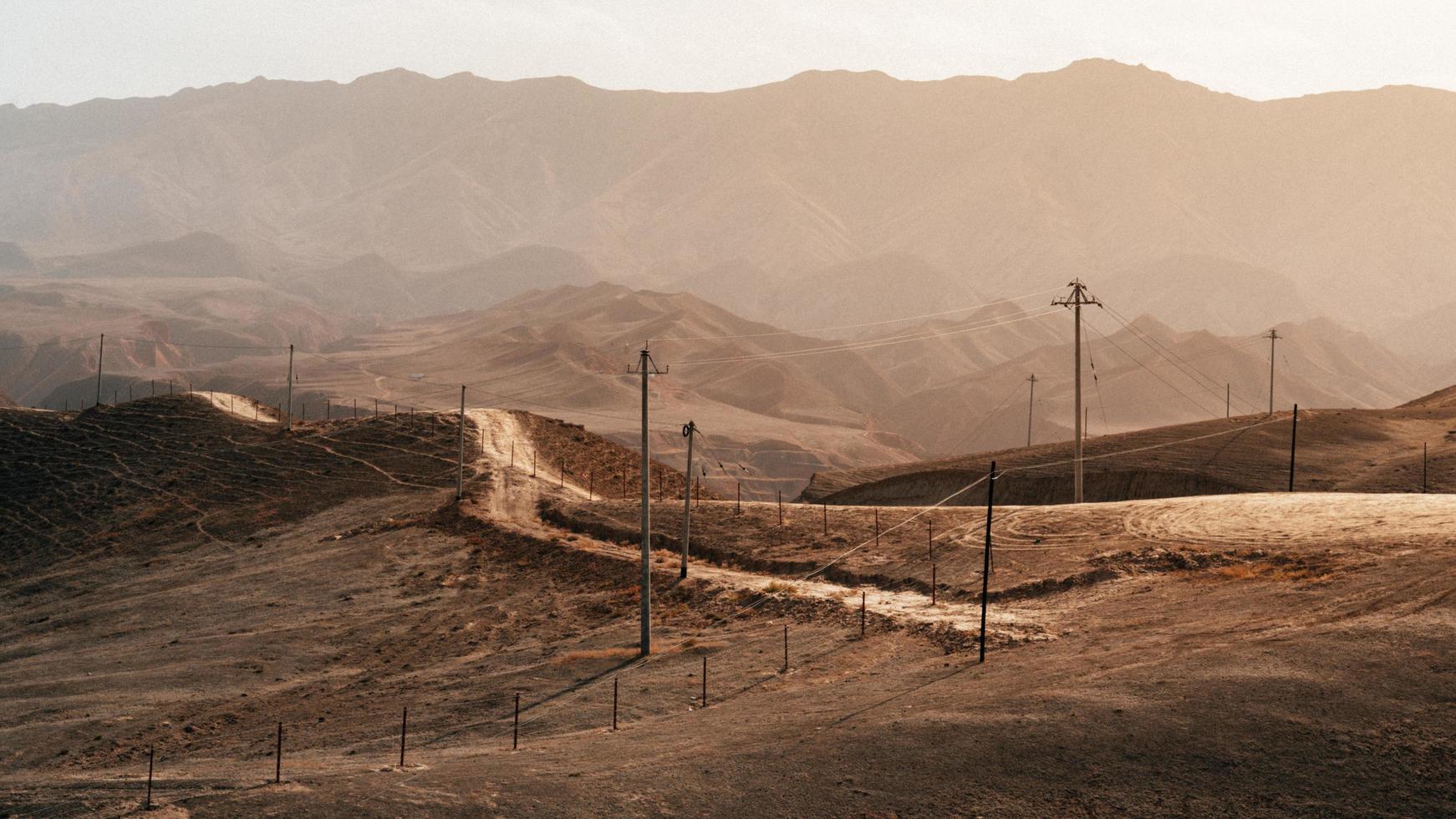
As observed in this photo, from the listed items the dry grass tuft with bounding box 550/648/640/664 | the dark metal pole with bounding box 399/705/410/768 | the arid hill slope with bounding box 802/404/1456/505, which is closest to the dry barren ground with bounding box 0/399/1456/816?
the dry grass tuft with bounding box 550/648/640/664

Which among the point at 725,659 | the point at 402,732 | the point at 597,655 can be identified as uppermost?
the point at 725,659

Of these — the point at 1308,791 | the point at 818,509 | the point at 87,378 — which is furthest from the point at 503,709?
the point at 87,378

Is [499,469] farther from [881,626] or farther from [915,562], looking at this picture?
[881,626]

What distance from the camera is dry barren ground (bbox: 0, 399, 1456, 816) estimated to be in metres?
22.9

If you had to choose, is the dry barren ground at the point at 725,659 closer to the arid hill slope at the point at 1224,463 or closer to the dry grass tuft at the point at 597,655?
the dry grass tuft at the point at 597,655

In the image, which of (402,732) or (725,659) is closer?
(402,732)

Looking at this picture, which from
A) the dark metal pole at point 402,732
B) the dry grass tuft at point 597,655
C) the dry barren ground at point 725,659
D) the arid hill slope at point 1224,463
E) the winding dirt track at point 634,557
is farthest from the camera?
the arid hill slope at point 1224,463

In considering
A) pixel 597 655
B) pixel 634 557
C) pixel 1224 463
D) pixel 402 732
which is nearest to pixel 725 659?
pixel 597 655

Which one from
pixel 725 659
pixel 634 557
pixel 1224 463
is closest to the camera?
pixel 725 659

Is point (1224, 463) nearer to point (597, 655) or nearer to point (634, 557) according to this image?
point (634, 557)

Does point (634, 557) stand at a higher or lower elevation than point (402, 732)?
higher

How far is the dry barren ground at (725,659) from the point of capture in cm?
2292

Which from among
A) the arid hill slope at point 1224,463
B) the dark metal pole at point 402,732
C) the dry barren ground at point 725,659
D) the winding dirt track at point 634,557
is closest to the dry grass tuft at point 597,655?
the dry barren ground at point 725,659

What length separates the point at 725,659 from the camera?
34.9 meters
